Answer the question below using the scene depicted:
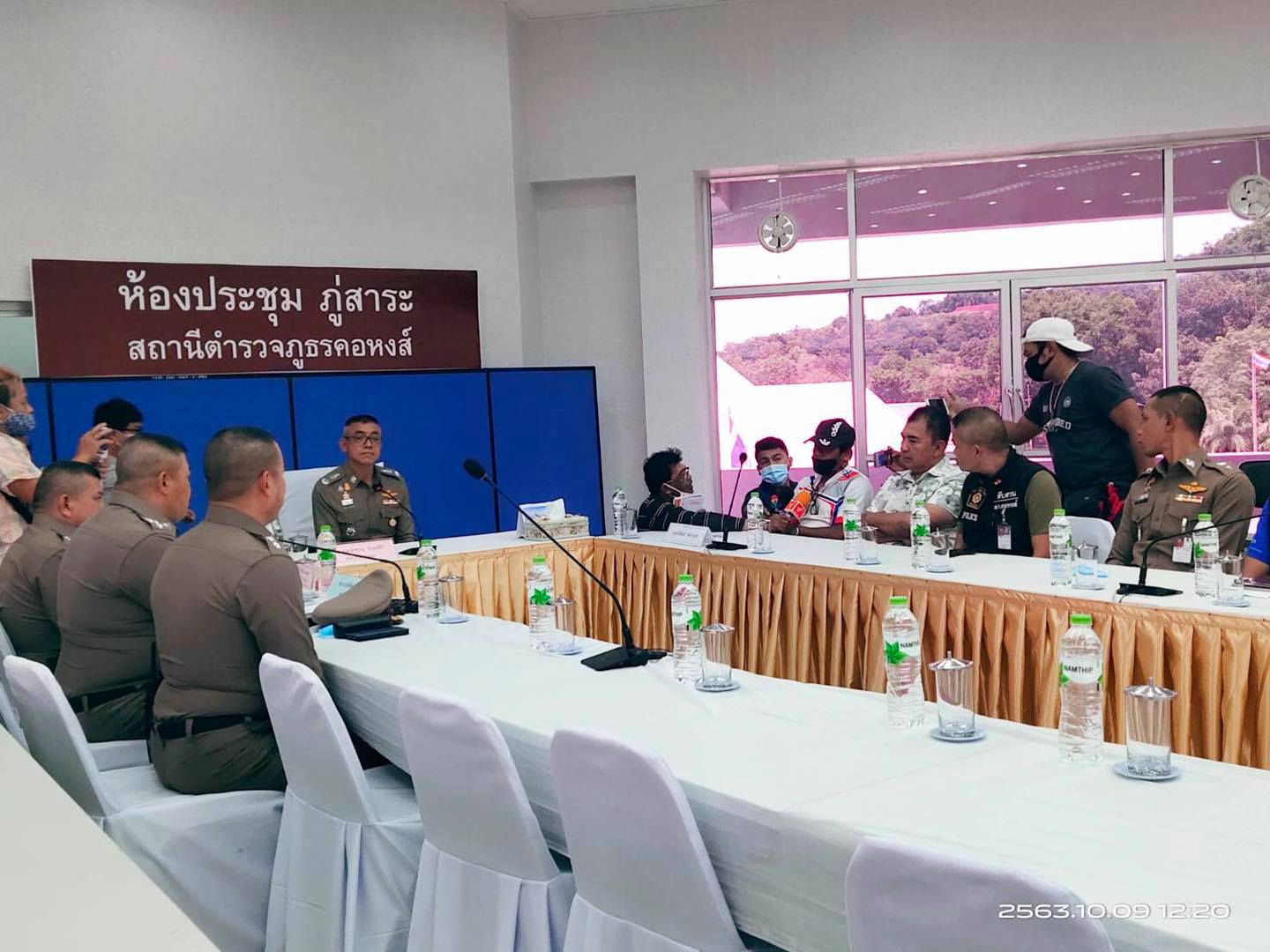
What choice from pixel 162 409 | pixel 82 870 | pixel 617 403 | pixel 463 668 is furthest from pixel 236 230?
pixel 82 870

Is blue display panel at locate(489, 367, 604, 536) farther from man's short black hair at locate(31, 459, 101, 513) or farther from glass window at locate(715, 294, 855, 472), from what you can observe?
man's short black hair at locate(31, 459, 101, 513)

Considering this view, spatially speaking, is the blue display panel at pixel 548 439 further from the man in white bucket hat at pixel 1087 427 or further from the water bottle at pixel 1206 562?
the water bottle at pixel 1206 562

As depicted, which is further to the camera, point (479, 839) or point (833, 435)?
point (833, 435)

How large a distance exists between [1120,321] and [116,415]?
597 centimetres

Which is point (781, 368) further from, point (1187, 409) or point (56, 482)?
point (56, 482)

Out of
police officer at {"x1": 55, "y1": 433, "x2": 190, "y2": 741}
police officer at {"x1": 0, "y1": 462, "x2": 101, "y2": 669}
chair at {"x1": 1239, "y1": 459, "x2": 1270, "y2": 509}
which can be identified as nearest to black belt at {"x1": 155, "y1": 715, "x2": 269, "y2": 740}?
police officer at {"x1": 55, "y1": 433, "x2": 190, "y2": 741}

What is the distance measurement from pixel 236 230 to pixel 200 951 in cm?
639

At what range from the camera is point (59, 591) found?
3242mm

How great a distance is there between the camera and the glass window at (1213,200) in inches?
283

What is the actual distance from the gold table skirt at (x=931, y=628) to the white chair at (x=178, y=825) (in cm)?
204

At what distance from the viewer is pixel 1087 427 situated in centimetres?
516

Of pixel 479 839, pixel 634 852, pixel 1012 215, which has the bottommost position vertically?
pixel 479 839

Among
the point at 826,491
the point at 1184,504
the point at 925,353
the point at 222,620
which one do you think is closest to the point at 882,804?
the point at 222,620

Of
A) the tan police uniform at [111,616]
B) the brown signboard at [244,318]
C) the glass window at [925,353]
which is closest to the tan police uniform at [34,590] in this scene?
the tan police uniform at [111,616]
